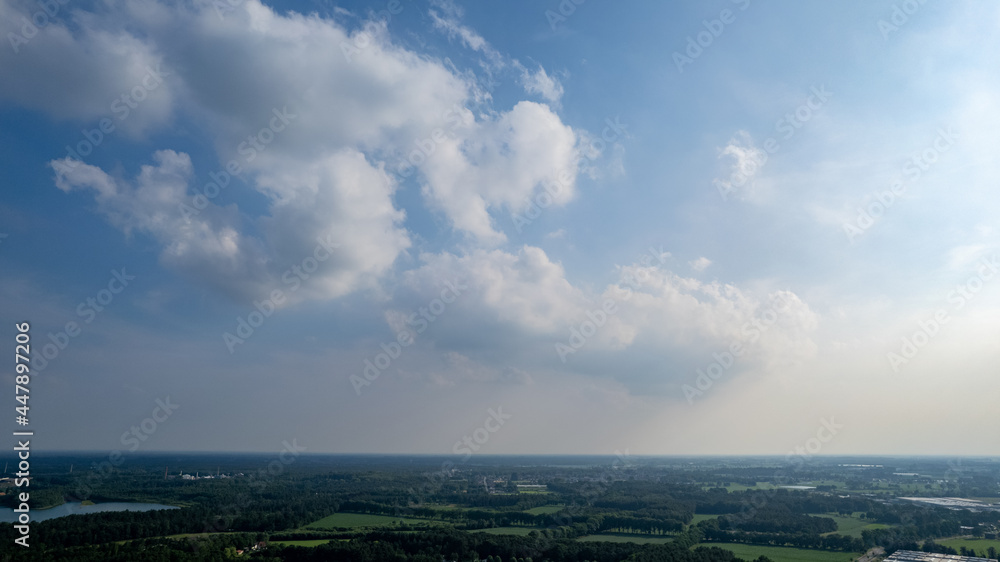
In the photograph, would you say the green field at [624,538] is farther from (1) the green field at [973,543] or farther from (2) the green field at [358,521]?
(1) the green field at [973,543]

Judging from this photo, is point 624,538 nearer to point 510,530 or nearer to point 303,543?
point 510,530

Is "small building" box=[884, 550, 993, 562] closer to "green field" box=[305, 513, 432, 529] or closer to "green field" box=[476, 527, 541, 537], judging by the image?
"green field" box=[476, 527, 541, 537]

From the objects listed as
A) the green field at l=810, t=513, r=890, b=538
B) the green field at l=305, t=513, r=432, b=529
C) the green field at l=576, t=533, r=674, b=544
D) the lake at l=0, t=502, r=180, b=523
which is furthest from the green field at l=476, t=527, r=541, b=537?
the lake at l=0, t=502, r=180, b=523

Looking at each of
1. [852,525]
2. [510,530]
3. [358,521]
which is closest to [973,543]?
[852,525]

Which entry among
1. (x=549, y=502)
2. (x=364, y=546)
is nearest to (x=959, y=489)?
(x=549, y=502)

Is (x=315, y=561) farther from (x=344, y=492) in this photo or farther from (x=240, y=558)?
(x=344, y=492)
